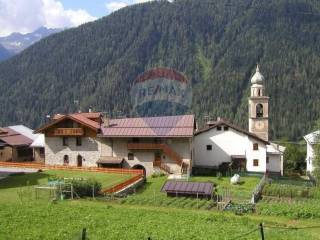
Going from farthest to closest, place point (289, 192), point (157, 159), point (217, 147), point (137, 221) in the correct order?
point (217, 147)
point (157, 159)
point (289, 192)
point (137, 221)

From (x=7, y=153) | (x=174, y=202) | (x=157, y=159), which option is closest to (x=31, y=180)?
(x=157, y=159)

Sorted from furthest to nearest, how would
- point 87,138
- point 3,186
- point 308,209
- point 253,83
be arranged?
point 253,83, point 87,138, point 3,186, point 308,209

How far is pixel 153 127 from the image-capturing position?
5278 centimetres

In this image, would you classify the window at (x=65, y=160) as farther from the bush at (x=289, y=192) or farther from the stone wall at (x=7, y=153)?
the bush at (x=289, y=192)

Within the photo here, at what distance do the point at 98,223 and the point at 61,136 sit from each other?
3188 centimetres

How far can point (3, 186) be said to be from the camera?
41000 mm

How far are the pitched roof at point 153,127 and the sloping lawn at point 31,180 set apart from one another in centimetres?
627

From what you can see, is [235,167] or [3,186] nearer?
[3,186]

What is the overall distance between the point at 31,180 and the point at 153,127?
15632 mm

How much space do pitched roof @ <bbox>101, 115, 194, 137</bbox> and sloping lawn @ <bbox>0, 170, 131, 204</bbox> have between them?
6.27 meters

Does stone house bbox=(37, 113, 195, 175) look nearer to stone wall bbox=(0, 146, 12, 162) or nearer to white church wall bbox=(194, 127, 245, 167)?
white church wall bbox=(194, 127, 245, 167)

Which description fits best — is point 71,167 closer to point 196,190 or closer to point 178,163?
point 178,163

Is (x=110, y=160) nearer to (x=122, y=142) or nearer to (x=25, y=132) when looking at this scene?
(x=122, y=142)

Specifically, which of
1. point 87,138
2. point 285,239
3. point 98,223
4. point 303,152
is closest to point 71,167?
point 87,138
